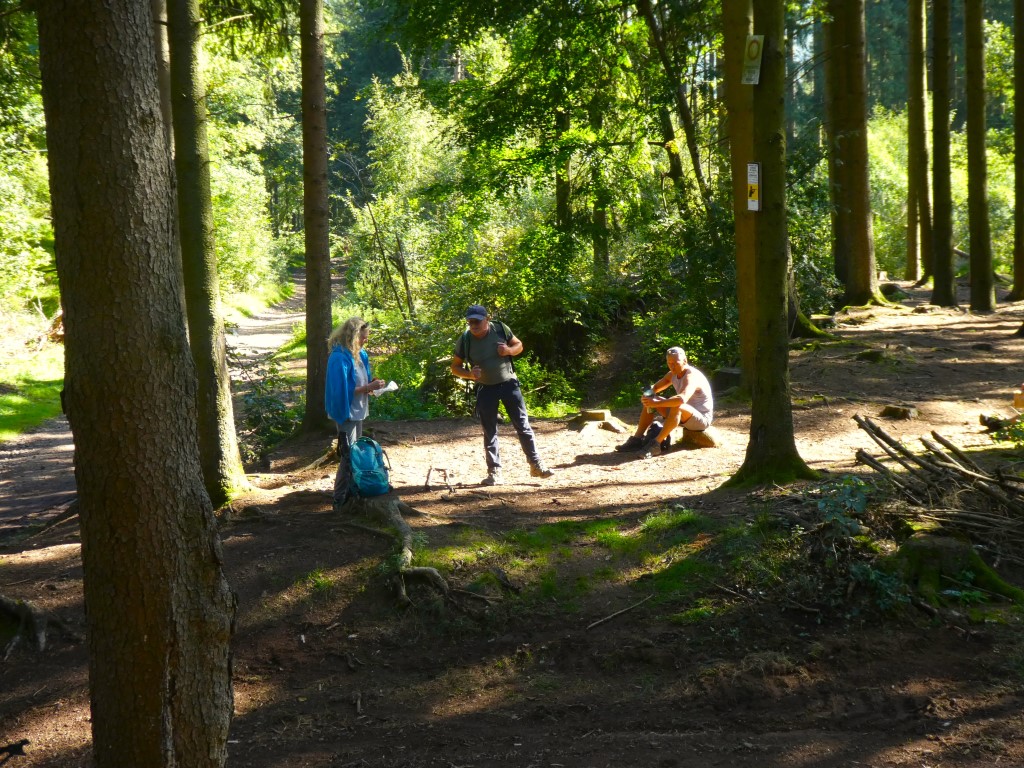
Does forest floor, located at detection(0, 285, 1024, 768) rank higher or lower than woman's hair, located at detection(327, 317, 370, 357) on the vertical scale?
lower

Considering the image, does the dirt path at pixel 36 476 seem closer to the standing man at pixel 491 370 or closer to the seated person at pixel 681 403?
the standing man at pixel 491 370

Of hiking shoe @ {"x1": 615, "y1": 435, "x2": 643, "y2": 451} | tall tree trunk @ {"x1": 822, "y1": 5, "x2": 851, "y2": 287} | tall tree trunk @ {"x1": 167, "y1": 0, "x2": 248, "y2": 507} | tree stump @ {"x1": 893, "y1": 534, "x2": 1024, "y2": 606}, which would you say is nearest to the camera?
tree stump @ {"x1": 893, "y1": 534, "x2": 1024, "y2": 606}

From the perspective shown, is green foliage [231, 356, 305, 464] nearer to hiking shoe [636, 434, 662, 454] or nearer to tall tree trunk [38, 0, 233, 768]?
hiking shoe [636, 434, 662, 454]

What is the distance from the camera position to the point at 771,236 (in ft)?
25.2

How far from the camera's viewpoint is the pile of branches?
6.57 metres

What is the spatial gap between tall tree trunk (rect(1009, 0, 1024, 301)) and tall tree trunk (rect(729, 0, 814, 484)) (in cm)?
1461

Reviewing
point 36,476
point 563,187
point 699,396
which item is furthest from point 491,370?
point 563,187

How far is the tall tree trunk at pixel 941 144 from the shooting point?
18.4 m

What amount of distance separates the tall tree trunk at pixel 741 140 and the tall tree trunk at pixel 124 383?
939cm

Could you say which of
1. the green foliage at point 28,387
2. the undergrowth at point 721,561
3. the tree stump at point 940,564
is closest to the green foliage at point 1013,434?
the undergrowth at point 721,561

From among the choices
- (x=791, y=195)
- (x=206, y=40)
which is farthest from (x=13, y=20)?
(x=791, y=195)

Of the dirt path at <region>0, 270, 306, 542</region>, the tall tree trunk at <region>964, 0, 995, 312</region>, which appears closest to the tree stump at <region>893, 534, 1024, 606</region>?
the dirt path at <region>0, 270, 306, 542</region>

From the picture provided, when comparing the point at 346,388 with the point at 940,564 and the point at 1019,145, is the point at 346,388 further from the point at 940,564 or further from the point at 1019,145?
the point at 1019,145

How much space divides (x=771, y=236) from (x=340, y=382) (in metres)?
4.07
